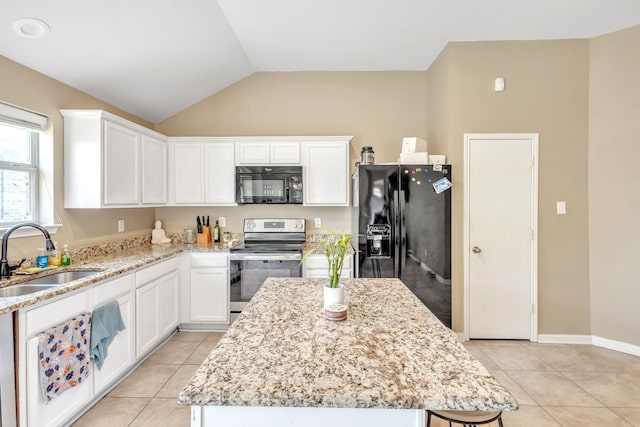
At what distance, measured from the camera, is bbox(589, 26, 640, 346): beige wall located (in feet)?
9.13

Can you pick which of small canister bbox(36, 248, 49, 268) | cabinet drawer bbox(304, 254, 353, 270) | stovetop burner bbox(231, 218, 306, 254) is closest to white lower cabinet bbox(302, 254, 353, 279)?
cabinet drawer bbox(304, 254, 353, 270)

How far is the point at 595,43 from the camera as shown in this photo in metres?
2.96

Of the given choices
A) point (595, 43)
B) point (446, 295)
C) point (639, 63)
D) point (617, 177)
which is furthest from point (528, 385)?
point (595, 43)

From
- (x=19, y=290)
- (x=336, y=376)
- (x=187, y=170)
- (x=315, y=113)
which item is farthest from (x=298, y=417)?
(x=315, y=113)

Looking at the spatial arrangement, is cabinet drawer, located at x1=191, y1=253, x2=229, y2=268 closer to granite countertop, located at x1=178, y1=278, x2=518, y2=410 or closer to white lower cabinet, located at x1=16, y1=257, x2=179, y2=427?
white lower cabinet, located at x1=16, y1=257, x2=179, y2=427

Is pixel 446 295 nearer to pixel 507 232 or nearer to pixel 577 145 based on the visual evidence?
pixel 507 232

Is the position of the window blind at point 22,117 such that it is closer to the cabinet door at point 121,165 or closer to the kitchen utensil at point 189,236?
Result: the cabinet door at point 121,165

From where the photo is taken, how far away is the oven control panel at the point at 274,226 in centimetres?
370

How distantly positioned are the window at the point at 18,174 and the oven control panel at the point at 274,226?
193 centimetres

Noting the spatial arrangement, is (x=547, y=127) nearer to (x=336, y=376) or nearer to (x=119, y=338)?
(x=336, y=376)

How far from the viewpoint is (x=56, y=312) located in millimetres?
1725

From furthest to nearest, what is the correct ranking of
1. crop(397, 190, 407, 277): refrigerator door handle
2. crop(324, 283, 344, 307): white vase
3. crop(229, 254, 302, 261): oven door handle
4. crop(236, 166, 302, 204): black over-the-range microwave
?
crop(236, 166, 302, 204): black over-the-range microwave
crop(229, 254, 302, 261): oven door handle
crop(397, 190, 407, 277): refrigerator door handle
crop(324, 283, 344, 307): white vase

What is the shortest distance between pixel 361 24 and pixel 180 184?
259 cm

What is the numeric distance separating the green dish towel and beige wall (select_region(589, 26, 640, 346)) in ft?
14.0
